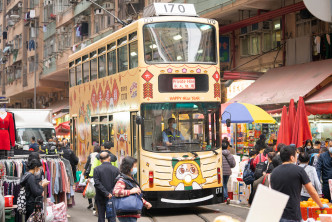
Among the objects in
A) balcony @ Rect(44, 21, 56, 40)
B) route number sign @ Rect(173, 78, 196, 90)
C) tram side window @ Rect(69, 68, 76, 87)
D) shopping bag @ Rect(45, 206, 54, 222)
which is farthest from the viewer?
balcony @ Rect(44, 21, 56, 40)

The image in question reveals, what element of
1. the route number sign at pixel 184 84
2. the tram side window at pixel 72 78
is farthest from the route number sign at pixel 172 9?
the tram side window at pixel 72 78

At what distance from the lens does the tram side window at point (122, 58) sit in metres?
15.2

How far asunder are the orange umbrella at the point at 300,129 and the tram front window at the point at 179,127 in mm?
3340

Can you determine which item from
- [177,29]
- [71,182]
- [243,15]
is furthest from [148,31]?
[243,15]

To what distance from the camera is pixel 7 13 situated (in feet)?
211

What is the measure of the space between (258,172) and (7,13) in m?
56.9

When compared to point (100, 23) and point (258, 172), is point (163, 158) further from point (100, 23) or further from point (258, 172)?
point (100, 23)

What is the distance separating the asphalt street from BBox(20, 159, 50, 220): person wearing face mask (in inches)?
162

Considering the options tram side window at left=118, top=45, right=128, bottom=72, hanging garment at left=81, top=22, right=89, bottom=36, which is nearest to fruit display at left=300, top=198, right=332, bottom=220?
tram side window at left=118, top=45, right=128, bottom=72

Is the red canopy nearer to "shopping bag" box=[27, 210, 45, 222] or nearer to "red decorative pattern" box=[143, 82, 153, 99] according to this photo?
"red decorative pattern" box=[143, 82, 153, 99]

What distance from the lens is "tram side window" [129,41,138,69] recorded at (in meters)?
14.4

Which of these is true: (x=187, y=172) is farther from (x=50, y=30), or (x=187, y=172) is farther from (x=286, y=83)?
(x=50, y=30)

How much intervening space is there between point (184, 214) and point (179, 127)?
7.56 feet

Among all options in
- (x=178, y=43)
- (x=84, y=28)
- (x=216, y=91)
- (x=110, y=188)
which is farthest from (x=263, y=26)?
(x=84, y=28)
